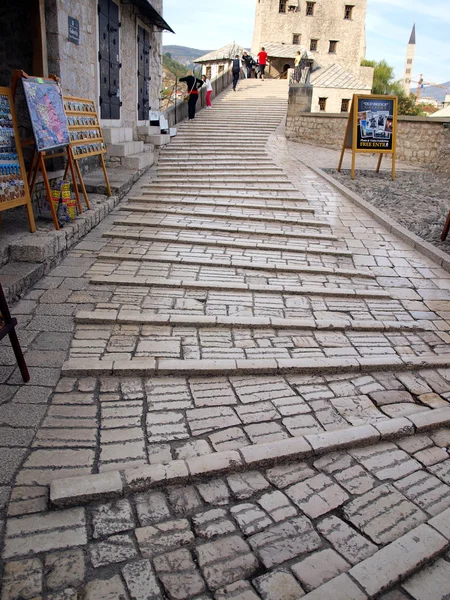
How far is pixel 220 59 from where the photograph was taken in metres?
39.8

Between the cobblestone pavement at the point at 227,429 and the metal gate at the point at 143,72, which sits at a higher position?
the metal gate at the point at 143,72

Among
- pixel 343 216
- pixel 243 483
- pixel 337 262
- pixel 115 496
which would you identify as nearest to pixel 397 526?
pixel 243 483

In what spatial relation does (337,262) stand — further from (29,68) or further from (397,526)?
(29,68)

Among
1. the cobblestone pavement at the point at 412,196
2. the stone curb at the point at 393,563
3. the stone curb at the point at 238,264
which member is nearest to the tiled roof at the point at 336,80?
the cobblestone pavement at the point at 412,196

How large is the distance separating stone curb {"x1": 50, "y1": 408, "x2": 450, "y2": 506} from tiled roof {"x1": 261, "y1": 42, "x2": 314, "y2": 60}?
136ft

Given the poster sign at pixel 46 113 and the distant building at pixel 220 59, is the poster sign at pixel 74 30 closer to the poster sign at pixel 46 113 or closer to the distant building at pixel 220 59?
the poster sign at pixel 46 113

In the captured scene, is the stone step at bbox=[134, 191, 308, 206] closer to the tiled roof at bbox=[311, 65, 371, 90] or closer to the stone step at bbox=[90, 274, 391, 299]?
the stone step at bbox=[90, 274, 391, 299]

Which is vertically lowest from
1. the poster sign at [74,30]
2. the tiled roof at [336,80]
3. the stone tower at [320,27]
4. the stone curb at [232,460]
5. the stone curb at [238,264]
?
the stone curb at [232,460]

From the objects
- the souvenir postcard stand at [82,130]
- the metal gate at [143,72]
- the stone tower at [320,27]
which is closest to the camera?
the souvenir postcard stand at [82,130]

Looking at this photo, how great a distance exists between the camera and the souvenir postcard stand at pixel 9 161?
4711 millimetres

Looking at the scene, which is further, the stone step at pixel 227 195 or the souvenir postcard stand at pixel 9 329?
the stone step at pixel 227 195

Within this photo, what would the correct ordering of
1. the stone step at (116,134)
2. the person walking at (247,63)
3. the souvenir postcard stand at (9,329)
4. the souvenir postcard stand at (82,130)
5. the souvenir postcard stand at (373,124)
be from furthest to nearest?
1. the person walking at (247,63)
2. the souvenir postcard stand at (373,124)
3. the stone step at (116,134)
4. the souvenir postcard stand at (82,130)
5. the souvenir postcard stand at (9,329)

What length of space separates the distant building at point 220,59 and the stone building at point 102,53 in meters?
27.7

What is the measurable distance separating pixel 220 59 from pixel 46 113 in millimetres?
38852
